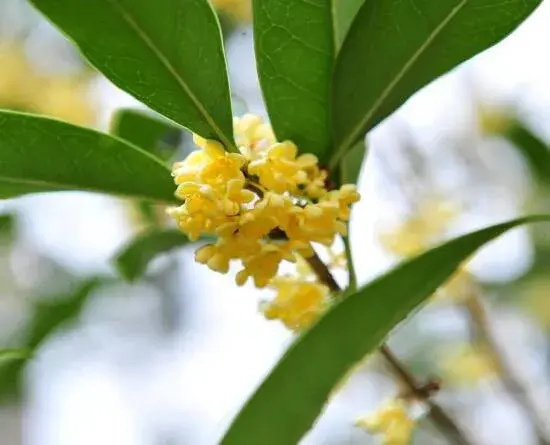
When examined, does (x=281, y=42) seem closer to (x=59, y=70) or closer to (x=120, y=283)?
(x=120, y=283)

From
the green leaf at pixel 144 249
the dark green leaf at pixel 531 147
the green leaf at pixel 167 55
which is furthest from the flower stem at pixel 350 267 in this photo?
the dark green leaf at pixel 531 147

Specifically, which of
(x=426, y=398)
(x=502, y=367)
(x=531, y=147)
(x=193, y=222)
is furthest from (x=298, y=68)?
(x=531, y=147)

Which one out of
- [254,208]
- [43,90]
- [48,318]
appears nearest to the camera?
[254,208]

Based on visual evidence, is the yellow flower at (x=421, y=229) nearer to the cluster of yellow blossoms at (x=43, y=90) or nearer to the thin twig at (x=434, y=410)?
the thin twig at (x=434, y=410)

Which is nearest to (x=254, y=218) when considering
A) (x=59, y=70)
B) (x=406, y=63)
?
(x=406, y=63)

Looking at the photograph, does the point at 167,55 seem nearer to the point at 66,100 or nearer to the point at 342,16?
the point at 342,16

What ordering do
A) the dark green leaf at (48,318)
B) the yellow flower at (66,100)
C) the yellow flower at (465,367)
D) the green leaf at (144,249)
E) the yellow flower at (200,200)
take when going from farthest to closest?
the yellow flower at (66,100) < the yellow flower at (465,367) < the dark green leaf at (48,318) < the green leaf at (144,249) < the yellow flower at (200,200)

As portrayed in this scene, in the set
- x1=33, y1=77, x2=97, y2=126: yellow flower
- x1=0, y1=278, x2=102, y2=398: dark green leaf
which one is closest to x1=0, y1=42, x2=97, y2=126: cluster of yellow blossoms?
x1=33, y1=77, x2=97, y2=126: yellow flower
